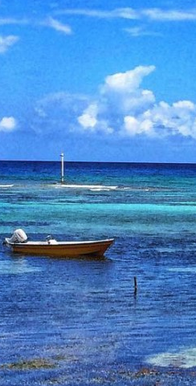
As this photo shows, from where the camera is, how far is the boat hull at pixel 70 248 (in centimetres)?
4175

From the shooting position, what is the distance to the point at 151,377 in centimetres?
1933

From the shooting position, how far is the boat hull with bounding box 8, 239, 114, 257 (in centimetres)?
4175

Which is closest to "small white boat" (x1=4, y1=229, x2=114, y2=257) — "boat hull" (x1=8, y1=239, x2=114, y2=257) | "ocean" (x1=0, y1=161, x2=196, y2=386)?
"boat hull" (x1=8, y1=239, x2=114, y2=257)

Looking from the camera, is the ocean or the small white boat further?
the small white boat

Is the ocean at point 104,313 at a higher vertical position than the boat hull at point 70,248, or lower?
lower

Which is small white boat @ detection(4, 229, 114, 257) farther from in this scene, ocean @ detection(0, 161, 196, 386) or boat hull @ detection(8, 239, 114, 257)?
ocean @ detection(0, 161, 196, 386)

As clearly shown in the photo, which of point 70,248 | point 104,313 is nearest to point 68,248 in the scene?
point 70,248

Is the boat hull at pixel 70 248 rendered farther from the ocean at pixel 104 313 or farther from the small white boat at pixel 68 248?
the ocean at pixel 104 313

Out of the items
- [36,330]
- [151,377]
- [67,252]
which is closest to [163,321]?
[36,330]

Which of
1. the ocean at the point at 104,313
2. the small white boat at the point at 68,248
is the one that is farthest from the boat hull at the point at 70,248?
the ocean at the point at 104,313

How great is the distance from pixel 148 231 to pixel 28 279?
22.9 m

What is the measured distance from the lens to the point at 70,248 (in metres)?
41.8

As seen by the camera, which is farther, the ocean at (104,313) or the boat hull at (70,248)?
the boat hull at (70,248)

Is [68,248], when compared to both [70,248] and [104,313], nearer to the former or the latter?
[70,248]
